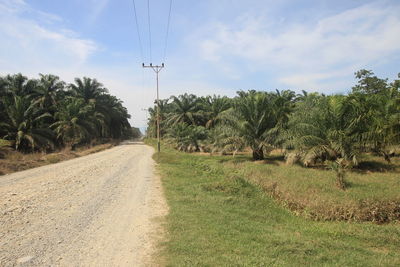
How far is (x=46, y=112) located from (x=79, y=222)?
2940 centimetres

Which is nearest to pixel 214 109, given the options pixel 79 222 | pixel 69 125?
pixel 69 125

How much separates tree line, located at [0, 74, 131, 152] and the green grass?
18553 millimetres

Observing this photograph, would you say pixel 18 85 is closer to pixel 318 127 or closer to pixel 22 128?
pixel 22 128

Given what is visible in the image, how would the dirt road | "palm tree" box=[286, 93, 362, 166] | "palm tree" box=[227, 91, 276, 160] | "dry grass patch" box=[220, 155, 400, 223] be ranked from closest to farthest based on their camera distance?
the dirt road → "dry grass patch" box=[220, 155, 400, 223] → "palm tree" box=[286, 93, 362, 166] → "palm tree" box=[227, 91, 276, 160]

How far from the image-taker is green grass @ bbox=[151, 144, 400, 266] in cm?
449

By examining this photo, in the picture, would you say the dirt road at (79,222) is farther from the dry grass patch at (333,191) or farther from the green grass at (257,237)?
the dry grass patch at (333,191)

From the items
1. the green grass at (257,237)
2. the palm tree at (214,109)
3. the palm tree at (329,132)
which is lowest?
the green grass at (257,237)

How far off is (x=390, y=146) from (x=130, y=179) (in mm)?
12952

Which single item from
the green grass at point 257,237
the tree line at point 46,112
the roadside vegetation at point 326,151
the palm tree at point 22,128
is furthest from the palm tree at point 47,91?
the green grass at point 257,237

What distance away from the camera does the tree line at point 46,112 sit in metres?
25.1

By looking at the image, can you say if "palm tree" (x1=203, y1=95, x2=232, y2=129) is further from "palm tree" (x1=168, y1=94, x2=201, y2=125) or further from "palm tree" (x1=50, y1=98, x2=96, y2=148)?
"palm tree" (x1=50, y1=98, x2=96, y2=148)

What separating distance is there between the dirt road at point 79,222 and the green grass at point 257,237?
1.85 ft

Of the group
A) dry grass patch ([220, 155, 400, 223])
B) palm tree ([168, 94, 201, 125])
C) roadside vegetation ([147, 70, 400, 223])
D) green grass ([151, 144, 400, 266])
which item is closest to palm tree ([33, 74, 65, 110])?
palm tree ([168, 94, 201, 125])

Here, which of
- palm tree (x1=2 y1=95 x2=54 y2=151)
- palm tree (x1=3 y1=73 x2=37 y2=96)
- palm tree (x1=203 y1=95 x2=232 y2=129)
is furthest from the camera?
palm tree (x1=203 y1=95 x2=232 y2=129)
